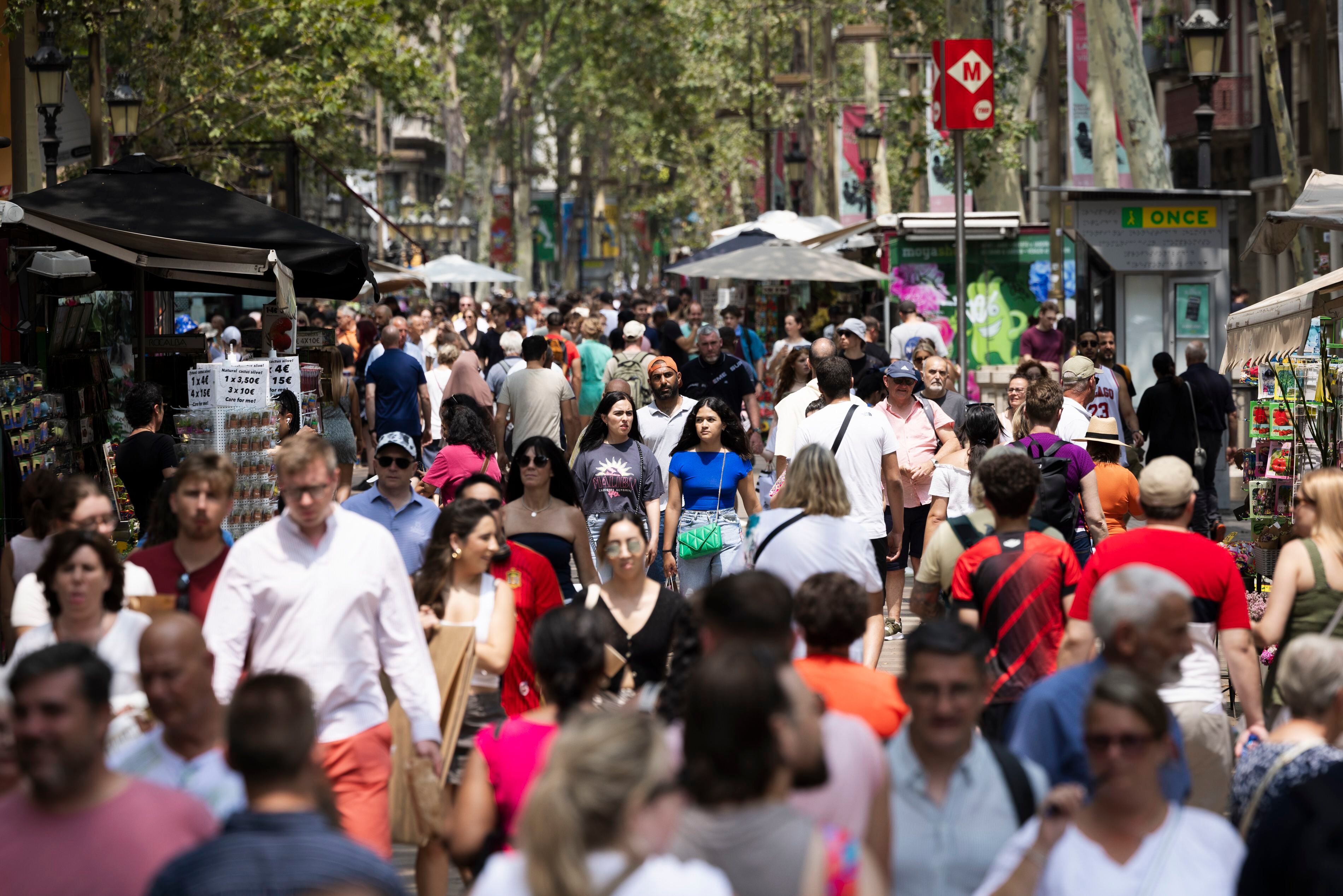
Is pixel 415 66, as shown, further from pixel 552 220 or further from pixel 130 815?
pixel 552 220

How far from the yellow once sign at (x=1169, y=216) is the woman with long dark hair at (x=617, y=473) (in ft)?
31.3

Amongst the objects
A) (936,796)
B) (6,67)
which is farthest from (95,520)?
(6,67)

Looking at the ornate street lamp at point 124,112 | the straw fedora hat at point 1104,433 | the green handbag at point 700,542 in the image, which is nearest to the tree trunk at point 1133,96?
the ornate street lamp at point 124,112

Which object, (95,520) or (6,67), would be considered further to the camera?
(6,67)

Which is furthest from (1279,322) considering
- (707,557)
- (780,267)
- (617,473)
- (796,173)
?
(796,173)

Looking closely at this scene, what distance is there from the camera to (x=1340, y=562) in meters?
5.72

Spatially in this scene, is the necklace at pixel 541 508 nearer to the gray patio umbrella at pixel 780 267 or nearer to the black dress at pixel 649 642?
the black dress at pixel 649 642

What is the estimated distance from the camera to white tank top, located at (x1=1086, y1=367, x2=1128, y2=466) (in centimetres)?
1223

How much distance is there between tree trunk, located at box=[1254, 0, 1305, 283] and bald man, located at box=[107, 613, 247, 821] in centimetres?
1298

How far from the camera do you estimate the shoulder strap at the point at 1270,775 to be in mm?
4094

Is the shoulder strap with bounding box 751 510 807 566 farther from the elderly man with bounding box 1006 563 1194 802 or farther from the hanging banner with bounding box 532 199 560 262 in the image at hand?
the hanging banner with bounding box 532 199 560 262

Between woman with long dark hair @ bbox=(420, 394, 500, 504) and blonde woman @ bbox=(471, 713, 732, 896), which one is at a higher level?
woman with long dark hair @ bbox=(420, 394, 500, 504)

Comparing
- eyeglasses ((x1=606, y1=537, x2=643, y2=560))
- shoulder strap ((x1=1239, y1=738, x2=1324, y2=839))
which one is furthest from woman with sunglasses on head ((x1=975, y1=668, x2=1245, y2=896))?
eyeglasses ((x1=606, y1=537, x2=643, y2=560))

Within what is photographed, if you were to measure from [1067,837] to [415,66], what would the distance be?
24721 mm
